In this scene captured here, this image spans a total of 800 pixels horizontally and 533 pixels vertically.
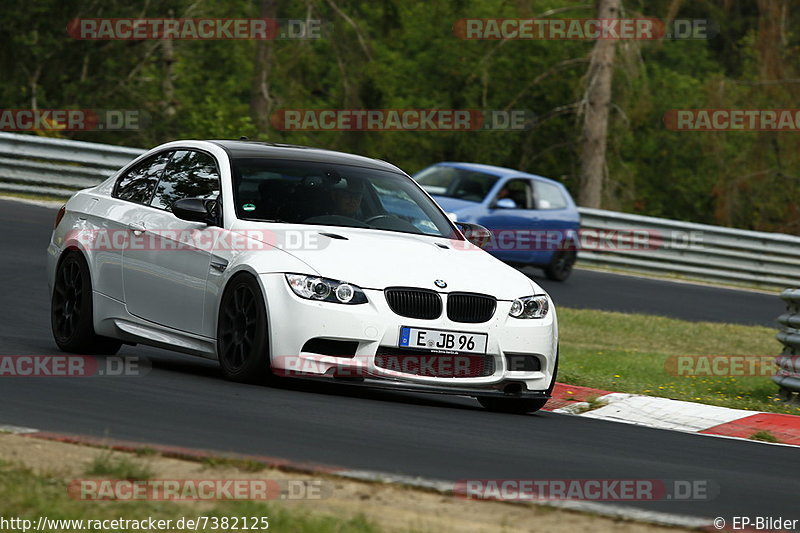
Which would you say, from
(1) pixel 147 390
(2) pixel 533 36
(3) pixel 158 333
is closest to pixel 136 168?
(3) pixel 158 333

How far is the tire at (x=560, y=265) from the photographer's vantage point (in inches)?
863

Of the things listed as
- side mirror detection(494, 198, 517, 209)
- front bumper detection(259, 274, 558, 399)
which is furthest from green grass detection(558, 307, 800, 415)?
front bumper detection(259, 274, 558, 399)

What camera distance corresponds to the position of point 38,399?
7.66m

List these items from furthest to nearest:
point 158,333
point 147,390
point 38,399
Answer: point 158,333 < point 147,390 < point 38,399

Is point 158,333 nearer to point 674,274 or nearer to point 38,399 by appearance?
point 38,399

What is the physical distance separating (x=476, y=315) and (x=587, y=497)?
2.79m

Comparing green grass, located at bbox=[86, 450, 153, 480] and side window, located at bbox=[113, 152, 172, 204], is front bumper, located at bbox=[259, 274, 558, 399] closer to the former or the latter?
side window, located at bbox=[113, 152, 172, 204]

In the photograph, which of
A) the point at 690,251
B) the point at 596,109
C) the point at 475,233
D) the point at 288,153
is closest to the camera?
the point at 288,153

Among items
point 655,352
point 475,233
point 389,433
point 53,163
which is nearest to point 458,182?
point 655,352

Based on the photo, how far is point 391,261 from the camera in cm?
867

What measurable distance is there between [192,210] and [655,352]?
870 centimetres

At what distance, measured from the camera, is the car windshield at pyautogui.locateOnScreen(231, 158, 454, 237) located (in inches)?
368

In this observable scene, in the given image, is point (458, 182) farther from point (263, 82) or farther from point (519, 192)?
point (263, 82)

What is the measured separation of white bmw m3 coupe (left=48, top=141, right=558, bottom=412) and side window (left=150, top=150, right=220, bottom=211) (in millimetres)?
11
